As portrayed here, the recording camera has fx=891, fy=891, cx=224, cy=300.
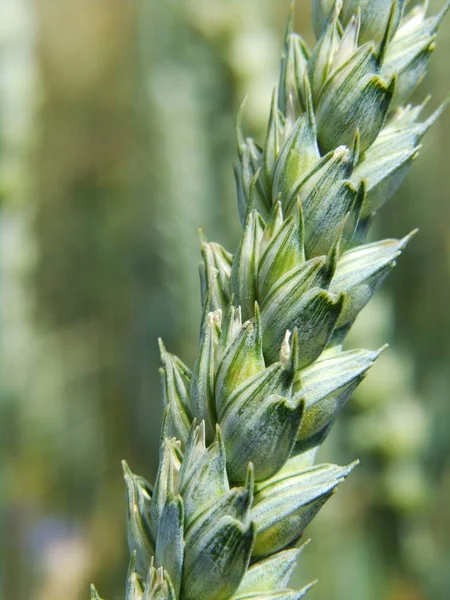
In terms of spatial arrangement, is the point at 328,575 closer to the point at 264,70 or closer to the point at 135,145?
the point at 264,70

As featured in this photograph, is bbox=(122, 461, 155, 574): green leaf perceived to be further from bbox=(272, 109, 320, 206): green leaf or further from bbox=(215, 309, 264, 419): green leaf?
bbox=(272, 109, 320, 206): green leaf

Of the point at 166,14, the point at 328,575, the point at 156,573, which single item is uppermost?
the point at 166,14

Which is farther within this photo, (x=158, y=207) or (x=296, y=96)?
(x=158, y=207)

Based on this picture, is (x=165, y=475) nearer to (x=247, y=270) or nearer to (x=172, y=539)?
(x=172, y=539)

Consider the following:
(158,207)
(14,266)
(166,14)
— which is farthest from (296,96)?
(166,14)

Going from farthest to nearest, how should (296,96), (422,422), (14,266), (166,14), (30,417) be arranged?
1. (166,14)
2. (30,417)
3. (422,422)
4. (14,266)
5. (296,96)

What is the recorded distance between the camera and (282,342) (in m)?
0.57

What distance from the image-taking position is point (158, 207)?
1784 mm

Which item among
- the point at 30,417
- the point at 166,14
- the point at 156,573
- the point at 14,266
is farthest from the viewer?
the point at 166,14

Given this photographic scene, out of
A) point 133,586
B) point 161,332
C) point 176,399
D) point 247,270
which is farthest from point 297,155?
point 161,332

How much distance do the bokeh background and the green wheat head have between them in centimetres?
79

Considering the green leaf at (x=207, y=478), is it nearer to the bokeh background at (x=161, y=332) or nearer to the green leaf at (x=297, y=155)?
the green leaf at (x=297, y=155)

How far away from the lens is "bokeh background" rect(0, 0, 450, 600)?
1467mm

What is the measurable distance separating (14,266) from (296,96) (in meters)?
0.81
